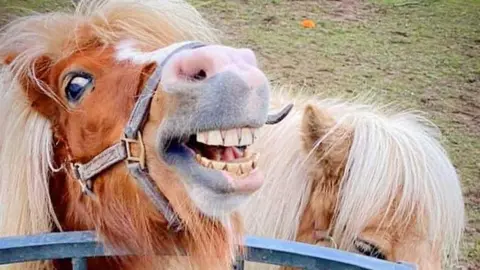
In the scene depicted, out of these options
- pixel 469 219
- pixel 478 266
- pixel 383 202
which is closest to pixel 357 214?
pixel 383 202

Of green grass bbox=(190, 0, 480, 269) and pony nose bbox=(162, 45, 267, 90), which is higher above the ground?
pony nose bbox=(162, 45, 267, 90)

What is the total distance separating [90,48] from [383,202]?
960mm

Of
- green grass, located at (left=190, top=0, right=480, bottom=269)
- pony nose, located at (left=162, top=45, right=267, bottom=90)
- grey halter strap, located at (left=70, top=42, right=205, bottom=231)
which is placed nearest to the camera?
pony nose, located at (left=162, top=45, right=267, bottom=90)

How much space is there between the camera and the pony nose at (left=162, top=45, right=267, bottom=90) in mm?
1572

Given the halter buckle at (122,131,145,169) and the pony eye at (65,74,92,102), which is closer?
the halter buckle at (122,131,145,169)

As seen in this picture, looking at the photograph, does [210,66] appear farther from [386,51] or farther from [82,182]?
[386,51]

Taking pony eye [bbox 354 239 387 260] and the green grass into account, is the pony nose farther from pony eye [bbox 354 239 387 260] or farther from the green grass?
the green grass

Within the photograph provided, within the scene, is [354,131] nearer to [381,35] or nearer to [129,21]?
[129,21]

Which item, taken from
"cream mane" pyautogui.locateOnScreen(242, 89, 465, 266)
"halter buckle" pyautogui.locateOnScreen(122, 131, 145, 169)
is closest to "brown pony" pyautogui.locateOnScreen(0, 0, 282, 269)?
"halter buckle" pyautogui.locateOnScreen(122, 131, 145, 169)

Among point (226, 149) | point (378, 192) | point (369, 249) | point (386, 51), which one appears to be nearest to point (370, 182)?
point (378, 192)

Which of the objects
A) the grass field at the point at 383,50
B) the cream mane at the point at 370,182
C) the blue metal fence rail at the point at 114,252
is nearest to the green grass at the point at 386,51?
the grass field at the point at 383,50

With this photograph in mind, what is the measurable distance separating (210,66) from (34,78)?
1.80 feet

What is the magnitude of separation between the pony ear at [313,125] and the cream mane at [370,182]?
2.1 inches

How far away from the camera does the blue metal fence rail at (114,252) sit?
1.67 m
